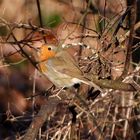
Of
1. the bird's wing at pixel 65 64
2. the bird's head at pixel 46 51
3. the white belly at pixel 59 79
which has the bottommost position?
the white belly at pixel 59 79

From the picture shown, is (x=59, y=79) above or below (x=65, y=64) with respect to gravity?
below

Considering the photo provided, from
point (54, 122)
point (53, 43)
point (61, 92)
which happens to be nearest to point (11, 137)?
point (54, 122)

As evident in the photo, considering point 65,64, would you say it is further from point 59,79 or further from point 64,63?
point 59,79

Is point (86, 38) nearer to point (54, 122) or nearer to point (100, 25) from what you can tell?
point (100, 25)

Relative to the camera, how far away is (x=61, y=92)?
147 inches

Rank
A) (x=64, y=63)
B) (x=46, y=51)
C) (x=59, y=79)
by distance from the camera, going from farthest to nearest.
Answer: (x=64, y=63) < (x=46, y=51) < (x=59, y=79)

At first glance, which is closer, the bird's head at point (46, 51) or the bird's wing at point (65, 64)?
the bird's wing at point (65, 64)

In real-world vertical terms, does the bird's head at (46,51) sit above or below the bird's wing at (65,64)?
above

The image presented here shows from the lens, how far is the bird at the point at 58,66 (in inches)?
165

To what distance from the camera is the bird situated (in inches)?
165

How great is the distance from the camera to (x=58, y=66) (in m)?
4.56

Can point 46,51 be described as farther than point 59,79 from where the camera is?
Yes

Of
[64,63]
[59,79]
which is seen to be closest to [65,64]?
[64,63]

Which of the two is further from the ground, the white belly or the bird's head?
the bird's head
